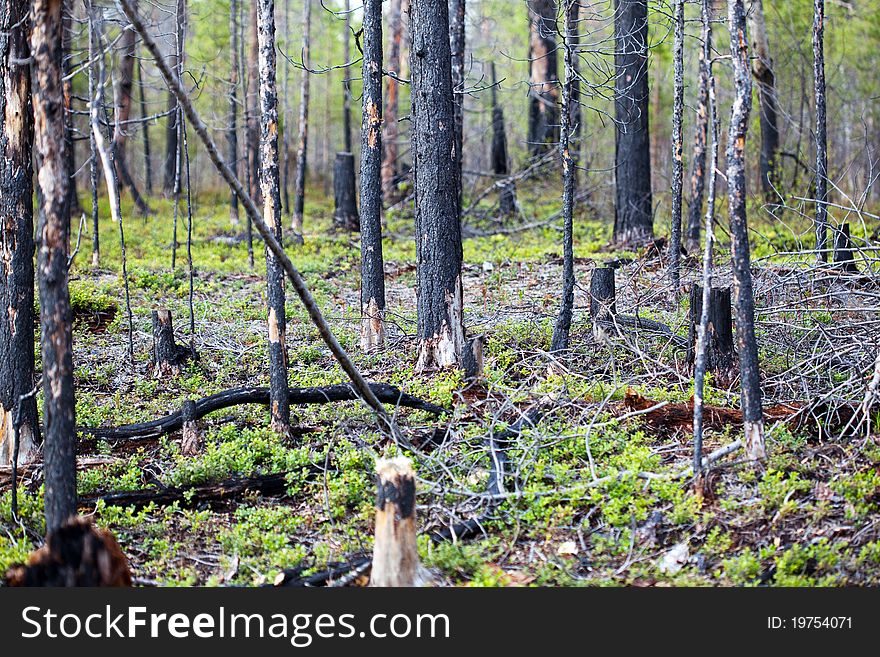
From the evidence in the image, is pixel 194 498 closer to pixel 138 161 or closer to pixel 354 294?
pixel 354 294

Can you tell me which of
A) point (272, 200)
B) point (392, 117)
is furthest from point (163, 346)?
point (392, 117)

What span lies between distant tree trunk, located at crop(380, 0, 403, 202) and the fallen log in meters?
13.8

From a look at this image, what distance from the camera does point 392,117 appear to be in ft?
70.9

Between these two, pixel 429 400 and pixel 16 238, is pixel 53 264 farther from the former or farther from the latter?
pixel 429 400

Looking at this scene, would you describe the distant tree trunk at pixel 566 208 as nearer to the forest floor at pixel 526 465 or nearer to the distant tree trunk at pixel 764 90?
the forest floor at pixel 526 465

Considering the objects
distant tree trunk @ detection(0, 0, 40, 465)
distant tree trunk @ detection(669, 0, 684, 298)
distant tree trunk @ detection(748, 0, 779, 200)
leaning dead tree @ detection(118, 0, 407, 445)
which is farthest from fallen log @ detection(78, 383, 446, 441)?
distant tree trunk @ detection(748, 0, 779, 200)

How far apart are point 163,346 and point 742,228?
6.11 meters

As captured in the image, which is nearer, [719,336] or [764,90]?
[719,336]

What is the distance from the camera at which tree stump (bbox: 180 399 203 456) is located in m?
7.00

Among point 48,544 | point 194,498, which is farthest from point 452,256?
point 48,544

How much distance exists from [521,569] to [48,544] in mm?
2561

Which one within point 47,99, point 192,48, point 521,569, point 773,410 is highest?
point 192,48

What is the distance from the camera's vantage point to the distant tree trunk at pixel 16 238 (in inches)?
237

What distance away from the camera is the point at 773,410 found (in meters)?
6.80
